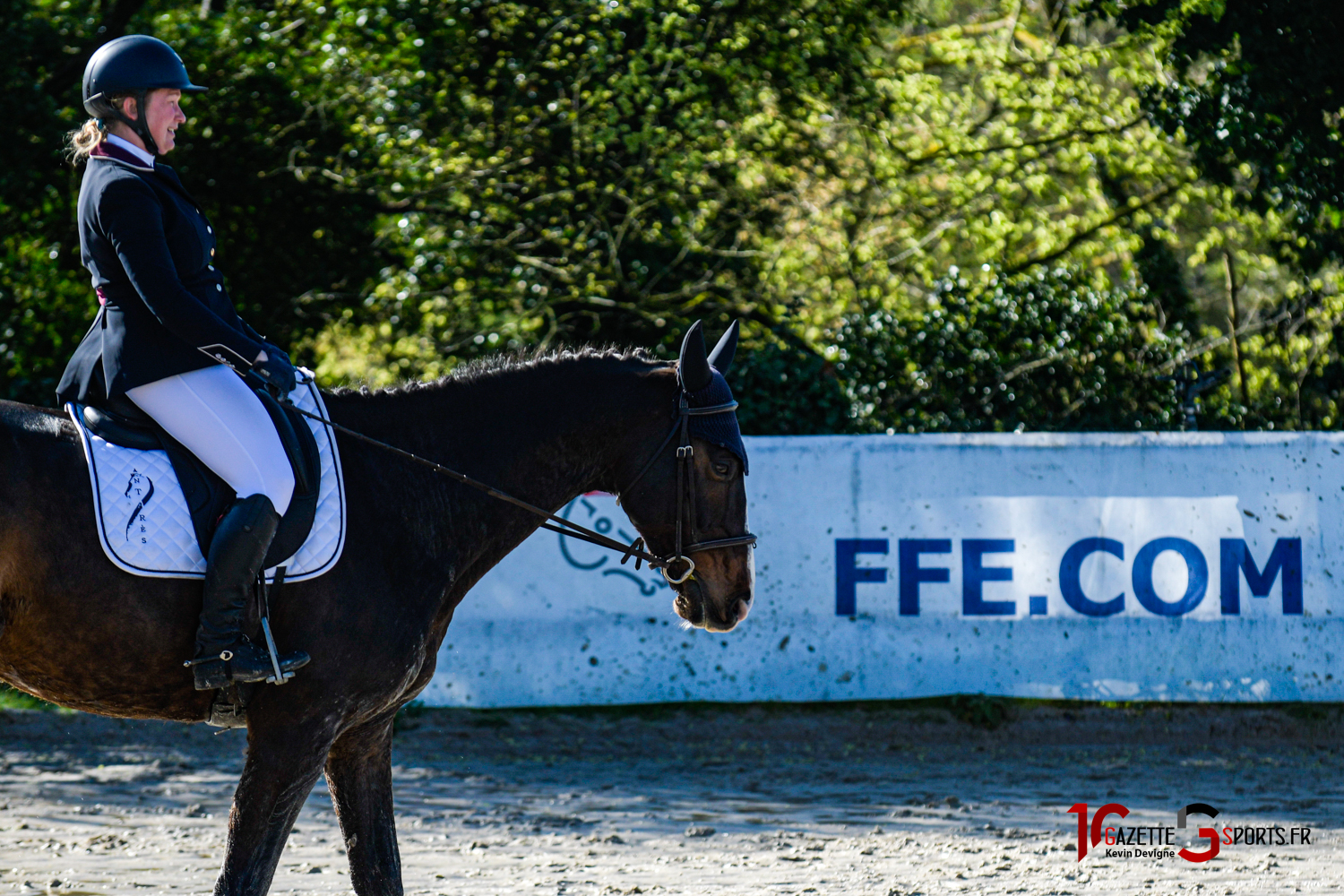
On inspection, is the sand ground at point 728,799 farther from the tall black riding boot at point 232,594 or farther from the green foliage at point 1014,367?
the green foliage at point 1014,367

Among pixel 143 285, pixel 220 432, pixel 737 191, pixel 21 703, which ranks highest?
pixel 737 191

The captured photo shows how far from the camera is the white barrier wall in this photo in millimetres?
8625

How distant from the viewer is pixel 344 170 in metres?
12.8

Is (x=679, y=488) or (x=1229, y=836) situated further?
(x=1229, y=836)

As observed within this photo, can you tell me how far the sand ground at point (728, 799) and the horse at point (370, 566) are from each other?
1.63 m

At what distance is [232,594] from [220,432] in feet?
1.49

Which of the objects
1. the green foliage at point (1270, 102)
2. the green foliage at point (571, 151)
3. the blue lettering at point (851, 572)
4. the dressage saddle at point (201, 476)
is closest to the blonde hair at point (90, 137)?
the dressage saddle at point (201, 476)

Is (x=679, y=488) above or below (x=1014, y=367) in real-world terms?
below

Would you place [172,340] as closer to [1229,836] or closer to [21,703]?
[1229,836]

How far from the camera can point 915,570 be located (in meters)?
8.82

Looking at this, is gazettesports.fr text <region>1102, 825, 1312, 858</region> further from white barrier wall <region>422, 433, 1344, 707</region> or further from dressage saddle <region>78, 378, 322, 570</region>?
dressage saddle <region>78, 378, 322, 570</region>

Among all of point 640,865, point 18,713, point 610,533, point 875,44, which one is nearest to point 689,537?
point 640,865

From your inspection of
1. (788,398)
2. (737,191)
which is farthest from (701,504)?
(737,191)

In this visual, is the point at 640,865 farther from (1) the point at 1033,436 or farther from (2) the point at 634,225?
(2) the point at 634,225
